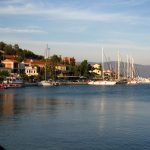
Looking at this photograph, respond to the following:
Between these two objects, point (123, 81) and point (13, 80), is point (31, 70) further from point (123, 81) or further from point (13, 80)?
point (123, 81)

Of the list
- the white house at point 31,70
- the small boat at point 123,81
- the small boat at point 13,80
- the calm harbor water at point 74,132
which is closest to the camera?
the calm harbor water at point 74,132

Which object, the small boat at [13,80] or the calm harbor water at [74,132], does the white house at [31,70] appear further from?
the calm harbor water at [74,132]

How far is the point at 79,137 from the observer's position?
31484 millimetres

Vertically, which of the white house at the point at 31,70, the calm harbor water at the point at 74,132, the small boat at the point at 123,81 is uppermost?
the white house at the point at 31,70

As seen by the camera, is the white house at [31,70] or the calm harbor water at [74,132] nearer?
the calm harbor water at [74,132]

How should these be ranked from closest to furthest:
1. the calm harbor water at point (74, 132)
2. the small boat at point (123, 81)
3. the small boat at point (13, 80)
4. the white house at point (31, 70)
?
1. the calm harbor water at point (74, 132)
2. the small boat at point (13, 80)
3. the white house at point (31, 70)
4. the small boat at point (123, 81)

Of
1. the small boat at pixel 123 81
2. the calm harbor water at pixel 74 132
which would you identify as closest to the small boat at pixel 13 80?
the small boat at pixel 123 81

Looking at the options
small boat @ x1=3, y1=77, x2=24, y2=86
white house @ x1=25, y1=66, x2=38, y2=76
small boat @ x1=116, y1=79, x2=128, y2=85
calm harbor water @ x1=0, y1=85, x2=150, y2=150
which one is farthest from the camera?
small boat @ x1=116, y1=79, x2=128, y2=85

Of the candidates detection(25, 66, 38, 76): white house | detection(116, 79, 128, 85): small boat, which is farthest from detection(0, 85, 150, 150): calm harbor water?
detection(116, 79, 128, 85): small boat

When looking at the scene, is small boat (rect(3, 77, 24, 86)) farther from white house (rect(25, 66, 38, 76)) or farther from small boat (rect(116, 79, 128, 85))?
small boat (rect(116, 79, 128, 85))

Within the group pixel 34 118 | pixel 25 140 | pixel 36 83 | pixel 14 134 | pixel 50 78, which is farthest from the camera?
pixel 50 78

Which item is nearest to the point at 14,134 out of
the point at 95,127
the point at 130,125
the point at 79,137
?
the point at 79,137

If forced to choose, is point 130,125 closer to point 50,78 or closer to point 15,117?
point 15,117

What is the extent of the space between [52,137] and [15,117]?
12787mm
